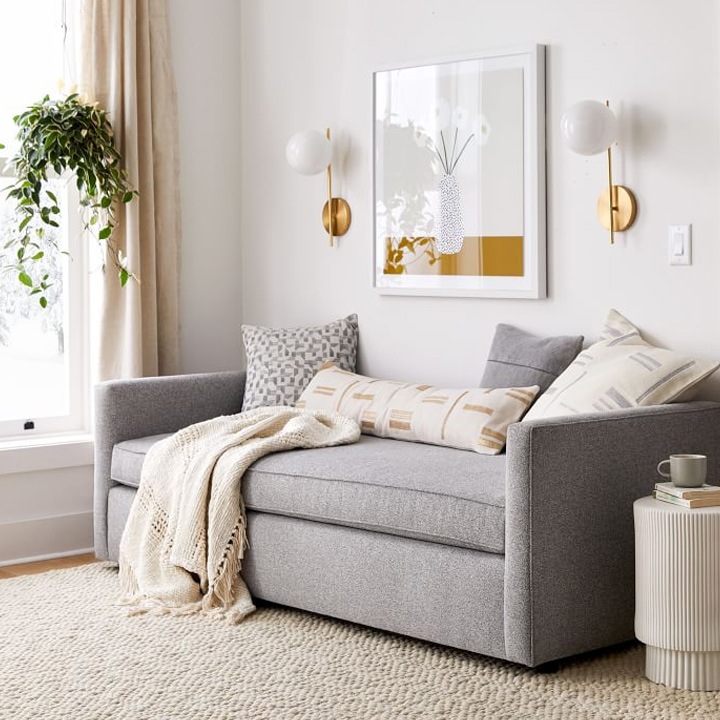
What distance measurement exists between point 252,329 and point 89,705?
1997mm

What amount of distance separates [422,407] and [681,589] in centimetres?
122

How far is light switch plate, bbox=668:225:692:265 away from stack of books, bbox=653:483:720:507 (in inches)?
35.6

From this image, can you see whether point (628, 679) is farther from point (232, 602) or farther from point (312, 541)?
point (232, 602)

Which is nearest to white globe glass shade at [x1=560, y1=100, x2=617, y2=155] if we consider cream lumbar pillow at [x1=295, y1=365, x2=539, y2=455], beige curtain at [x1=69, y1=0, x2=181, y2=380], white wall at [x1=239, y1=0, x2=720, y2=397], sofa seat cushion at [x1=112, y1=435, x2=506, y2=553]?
white wall at [x1=239, y1=0, x2=720, y2=397]

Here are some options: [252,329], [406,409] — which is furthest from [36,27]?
[406,409]

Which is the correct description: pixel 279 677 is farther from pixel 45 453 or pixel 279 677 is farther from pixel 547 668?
pixel 45 453

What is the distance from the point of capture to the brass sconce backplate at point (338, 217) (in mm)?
4590

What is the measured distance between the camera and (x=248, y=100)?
499 centimetres

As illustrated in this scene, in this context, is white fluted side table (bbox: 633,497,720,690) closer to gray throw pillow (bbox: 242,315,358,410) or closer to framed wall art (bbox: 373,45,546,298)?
framed wall art (bbox: 373,45,546,298)

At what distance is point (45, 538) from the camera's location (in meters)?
4.45

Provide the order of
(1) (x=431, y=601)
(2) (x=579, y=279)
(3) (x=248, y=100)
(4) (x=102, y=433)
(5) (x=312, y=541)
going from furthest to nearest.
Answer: (3) (x=248, y=100), (4) (x=102, y=433), (2) (x=579, y=279), (5) (x=312, y=541), (1) (x=431, y=601)

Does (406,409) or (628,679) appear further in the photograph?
(406,409)

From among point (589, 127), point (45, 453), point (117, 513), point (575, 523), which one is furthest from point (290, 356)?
point (575, 523)

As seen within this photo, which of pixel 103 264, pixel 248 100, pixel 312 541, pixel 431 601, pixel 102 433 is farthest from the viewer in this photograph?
pixel 248 100
